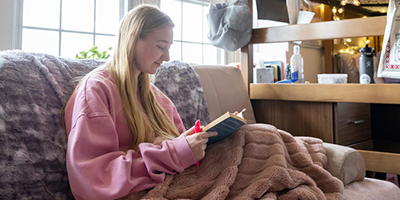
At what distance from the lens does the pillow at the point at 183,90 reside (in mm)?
1395

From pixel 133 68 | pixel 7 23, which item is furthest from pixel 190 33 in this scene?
pixel 133 68

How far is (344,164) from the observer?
1.12 m

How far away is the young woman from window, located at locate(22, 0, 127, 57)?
0.85 meters

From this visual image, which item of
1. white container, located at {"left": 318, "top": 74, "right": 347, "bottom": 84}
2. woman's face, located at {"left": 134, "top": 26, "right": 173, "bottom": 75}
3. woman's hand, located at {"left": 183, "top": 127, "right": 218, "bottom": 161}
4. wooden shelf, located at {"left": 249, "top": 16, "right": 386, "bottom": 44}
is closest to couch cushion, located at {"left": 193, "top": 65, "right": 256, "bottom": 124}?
wooden shelf, located at {"left": 249, "top": 16, "right": 386, "bottom": 44}

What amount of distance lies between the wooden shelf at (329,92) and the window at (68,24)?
967mm

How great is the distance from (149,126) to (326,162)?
655 mm

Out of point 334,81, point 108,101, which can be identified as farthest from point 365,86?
point 108,101

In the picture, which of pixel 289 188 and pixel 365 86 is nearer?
pixel 289 188

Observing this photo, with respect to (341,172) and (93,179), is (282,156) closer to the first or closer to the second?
(341,172)

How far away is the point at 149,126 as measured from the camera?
3.52ft

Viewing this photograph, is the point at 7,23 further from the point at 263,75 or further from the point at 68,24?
the point at 263,75

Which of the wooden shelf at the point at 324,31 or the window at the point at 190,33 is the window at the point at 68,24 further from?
the wooden shelf at the point at 324,31

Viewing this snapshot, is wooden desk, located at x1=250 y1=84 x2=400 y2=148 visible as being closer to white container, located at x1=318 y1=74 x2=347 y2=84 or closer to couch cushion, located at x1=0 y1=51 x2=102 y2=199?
white container, located at x1=318 y1=74 x2=347 y2=84

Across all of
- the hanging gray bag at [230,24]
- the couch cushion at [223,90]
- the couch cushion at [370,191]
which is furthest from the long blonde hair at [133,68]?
the hanging gray bag at [230,24]
